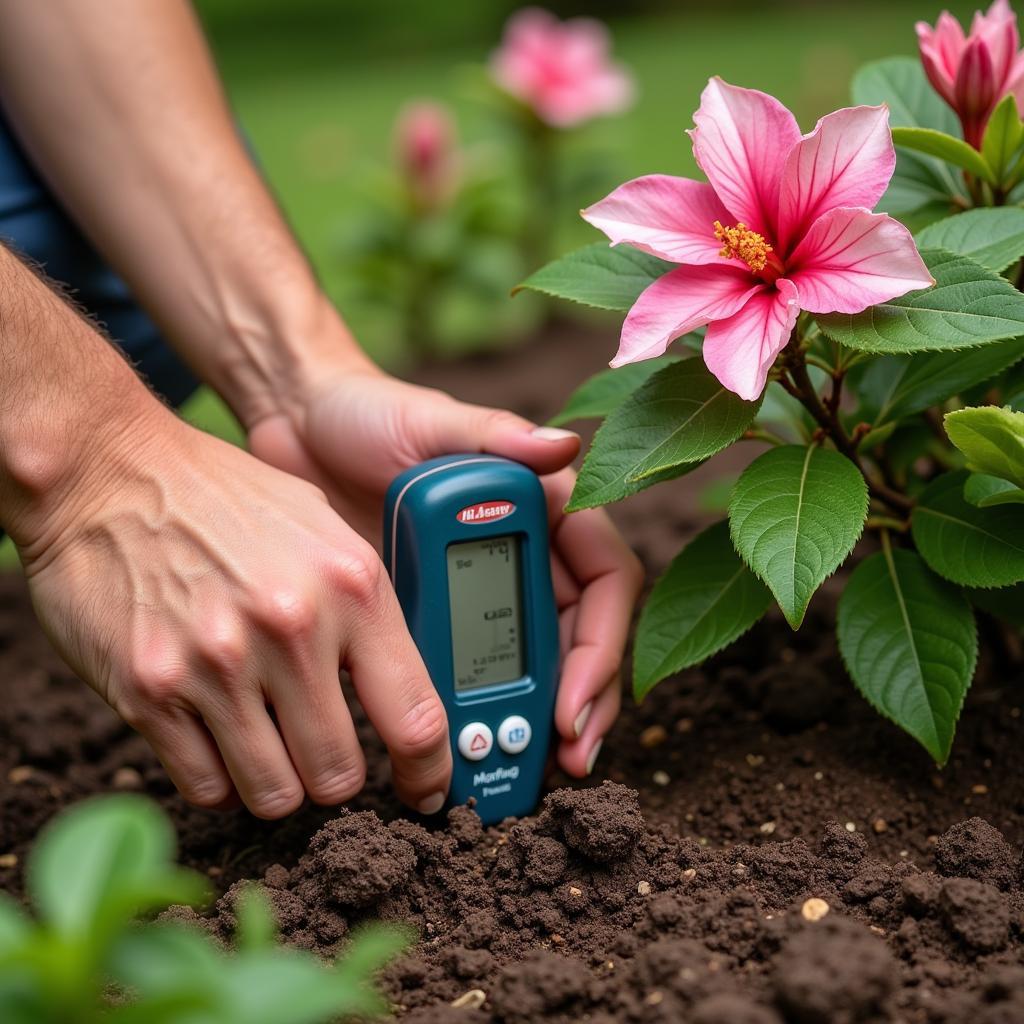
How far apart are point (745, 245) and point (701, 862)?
700 mm

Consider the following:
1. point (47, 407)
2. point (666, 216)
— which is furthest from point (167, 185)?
point (666, 216)

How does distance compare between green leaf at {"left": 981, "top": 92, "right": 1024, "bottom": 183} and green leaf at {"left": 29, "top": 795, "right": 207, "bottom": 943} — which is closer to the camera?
green leaf at {"left": 29, "top": 795, "right": 207, "bottom": 943}

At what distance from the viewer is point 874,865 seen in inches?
56.2

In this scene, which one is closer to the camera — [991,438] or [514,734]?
[991,438]

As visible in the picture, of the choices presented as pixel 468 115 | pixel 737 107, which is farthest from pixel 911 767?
pixel 468 115

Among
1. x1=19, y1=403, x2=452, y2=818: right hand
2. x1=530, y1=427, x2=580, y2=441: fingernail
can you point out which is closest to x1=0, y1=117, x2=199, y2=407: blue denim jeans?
x1=19, y1=403, x2=452, y2=818: right hand

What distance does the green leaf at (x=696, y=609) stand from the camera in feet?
5.22

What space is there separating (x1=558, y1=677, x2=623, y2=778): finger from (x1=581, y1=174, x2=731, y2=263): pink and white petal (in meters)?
0.63

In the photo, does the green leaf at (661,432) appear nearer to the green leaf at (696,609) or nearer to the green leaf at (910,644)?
the green leaf at (696,609)

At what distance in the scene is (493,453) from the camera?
175 centimetres

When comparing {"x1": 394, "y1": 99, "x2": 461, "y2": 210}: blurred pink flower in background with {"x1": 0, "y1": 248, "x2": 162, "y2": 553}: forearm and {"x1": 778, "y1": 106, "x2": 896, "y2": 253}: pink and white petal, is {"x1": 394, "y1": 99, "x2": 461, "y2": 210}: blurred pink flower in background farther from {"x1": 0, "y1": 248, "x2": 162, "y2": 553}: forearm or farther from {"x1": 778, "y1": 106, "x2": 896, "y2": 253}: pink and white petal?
{"x1": 778, "y1": 106, "x2": 896, "y2": 253}: pink and white petal

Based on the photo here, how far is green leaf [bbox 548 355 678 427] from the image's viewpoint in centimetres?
173

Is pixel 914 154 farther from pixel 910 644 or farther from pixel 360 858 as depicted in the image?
pixel 360 858

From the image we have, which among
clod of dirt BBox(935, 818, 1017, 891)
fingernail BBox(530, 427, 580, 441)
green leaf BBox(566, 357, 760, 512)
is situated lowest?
clod of dirt BBox(935, 818, 1017, 891)
